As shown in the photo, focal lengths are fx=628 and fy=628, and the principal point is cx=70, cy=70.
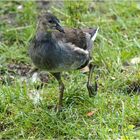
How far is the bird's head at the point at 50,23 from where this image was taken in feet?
17.9

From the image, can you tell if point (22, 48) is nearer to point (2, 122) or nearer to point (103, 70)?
point (103, 70)

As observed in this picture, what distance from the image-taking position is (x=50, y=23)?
5492 mm

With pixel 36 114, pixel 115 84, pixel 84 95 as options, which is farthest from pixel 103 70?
pixel 36 114

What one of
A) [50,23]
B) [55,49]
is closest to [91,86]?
[55,49]

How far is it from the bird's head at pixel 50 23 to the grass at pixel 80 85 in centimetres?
72

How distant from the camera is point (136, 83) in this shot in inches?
245

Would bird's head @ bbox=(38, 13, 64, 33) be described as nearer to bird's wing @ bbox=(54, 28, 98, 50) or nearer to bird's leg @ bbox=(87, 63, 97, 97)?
bird's wing @ bbox=(54, 28, 98, 50)

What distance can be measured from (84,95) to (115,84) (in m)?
0.50

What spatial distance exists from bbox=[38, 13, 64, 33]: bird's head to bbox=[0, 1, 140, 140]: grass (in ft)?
2.38

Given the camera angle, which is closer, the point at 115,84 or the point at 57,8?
the point at 115,84

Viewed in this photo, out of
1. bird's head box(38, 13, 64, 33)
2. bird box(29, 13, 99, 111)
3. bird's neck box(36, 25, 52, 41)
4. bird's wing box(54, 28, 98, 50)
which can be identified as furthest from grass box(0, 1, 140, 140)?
bird's head box(38, 13, 64, 33)

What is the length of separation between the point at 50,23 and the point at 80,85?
2.99ft

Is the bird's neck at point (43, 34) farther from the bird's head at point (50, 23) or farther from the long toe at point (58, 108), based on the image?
the long toe at point (58, 108)

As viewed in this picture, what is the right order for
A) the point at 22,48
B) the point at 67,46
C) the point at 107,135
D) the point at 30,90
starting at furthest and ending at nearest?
the point at 22,48 < the point at 30,90 < the point at 67,46 < the point at 107,135
